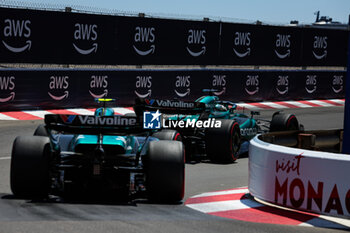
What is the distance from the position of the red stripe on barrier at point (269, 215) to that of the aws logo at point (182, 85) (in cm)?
1432

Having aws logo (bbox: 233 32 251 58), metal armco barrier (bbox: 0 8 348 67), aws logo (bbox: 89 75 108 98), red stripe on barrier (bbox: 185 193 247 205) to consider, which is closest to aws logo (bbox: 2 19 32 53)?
metal armco barrier (bbox: 0 8 348 67)

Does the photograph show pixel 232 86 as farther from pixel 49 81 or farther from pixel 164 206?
pixel 164 206

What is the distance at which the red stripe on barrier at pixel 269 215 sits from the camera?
780cm

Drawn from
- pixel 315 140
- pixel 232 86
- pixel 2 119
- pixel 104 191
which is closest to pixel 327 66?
pixel 232 86

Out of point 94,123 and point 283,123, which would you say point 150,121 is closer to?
point 94,123

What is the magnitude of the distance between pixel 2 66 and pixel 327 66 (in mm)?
15400

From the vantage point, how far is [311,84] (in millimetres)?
27719

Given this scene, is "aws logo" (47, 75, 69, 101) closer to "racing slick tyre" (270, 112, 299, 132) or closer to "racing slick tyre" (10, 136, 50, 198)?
"racing slick tyre" (270, 112, 299, 132)

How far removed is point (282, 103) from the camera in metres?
26.0

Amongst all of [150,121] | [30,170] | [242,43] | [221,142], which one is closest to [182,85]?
[242,43]

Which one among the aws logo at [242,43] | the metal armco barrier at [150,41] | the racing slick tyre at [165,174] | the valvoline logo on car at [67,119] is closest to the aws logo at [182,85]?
the metal armco barrier at [150,41]

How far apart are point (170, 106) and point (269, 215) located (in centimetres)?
505

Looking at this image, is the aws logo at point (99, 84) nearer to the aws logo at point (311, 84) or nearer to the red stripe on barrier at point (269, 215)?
the aws logo at point (311, 84)

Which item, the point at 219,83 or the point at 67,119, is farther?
the point at 219,83
